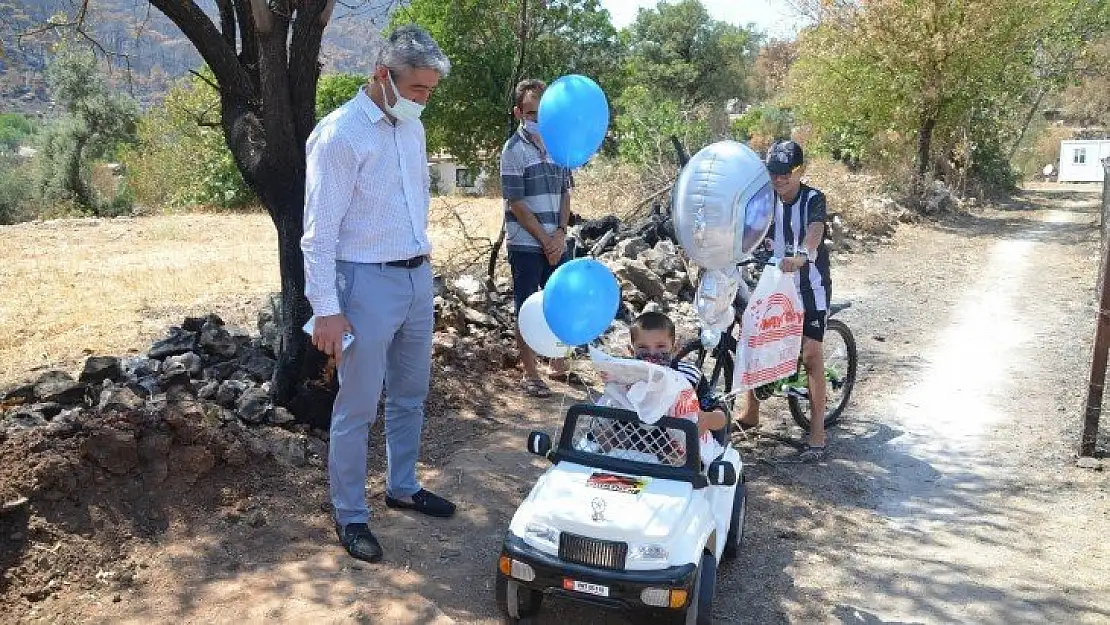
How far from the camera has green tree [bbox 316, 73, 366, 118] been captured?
1549 inches

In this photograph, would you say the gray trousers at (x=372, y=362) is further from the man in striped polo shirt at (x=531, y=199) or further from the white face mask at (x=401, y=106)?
the man in striped polo shirt at (x=531, y=199)

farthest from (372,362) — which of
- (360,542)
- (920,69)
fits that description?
(920,69)

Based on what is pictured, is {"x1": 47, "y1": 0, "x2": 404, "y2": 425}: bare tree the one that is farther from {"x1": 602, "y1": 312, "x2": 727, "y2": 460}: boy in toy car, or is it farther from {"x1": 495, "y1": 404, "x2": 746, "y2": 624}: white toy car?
{"x1": 602, "y1": 312, "x2": 727, "y2": 460}: boy in toy car

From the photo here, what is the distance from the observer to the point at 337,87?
41.9 meters

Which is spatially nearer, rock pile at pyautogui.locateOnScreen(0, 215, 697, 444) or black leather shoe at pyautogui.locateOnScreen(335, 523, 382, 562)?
black leather shoe at pyautogui.locateOnScreen(335, 523, 382, 562)

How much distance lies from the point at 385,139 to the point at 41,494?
2257 millimetres

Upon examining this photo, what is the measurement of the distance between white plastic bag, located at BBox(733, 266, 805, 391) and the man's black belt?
2104 millimetres

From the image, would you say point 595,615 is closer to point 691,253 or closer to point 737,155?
point 691,253

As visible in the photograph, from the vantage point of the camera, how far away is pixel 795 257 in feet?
17.5

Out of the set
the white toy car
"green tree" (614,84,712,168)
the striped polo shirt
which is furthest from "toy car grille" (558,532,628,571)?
"green tree" (614,84,712,168)

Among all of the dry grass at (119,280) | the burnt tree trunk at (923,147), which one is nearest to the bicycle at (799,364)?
the dry grass at (119,280)

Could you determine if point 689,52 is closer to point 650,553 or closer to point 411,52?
point 411,52

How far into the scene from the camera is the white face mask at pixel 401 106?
3.92 m

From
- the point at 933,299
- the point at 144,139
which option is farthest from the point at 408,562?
the point at 144,139
